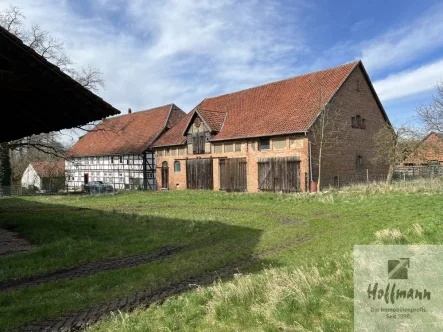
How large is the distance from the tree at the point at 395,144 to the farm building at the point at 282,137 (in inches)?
27.3

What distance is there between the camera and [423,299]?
13.0 ft

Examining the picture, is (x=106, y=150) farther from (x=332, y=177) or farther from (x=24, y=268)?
(x=24, y=268)

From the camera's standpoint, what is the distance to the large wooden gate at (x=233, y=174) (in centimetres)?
2564

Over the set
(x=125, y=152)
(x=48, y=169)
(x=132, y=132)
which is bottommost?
(x=48, y=169)

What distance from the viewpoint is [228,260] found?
721cm

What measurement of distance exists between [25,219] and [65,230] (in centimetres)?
363

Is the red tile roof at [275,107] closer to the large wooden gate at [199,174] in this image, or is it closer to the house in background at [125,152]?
the large wooden gate at [199,174]

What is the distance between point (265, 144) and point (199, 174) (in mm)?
6996

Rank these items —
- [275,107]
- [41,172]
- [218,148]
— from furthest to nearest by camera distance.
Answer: [41,172] < [218,148] < [275,107]

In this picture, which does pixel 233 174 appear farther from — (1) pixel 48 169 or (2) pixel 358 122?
(1) pixel 48 169

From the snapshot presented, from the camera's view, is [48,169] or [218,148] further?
[48,169]

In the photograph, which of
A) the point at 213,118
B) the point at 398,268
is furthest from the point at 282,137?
the point at 398,268

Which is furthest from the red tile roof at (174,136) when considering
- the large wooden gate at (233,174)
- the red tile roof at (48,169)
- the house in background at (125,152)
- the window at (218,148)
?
the red tile roof at (48,169)

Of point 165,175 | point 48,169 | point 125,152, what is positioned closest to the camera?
point 165,175
